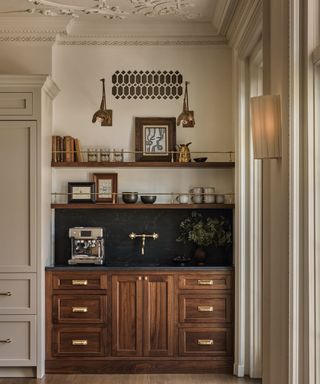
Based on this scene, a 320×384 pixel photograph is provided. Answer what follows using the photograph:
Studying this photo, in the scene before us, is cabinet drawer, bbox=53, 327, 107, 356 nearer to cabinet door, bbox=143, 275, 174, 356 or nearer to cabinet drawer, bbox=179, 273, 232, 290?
cabinet door, bbox=143, 275, 174, 356

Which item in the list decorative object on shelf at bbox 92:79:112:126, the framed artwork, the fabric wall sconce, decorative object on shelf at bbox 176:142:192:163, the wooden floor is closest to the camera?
the fabric wall sconce

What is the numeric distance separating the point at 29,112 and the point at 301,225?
2.66 metres

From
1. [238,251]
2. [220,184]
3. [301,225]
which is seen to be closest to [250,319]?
[238,251]

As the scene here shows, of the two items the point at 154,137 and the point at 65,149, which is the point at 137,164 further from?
the point at 65,149

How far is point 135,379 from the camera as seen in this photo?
4.14 meters

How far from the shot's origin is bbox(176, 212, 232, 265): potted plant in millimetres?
4535

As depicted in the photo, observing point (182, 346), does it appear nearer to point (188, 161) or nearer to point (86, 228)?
point (86, 228)

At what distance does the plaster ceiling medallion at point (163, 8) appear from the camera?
4.14 m

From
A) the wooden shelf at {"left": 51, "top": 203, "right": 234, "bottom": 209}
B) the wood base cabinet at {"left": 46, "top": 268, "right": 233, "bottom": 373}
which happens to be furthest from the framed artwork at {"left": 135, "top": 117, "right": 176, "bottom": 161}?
the wood base cabinet at {"left": 46, "top": 268, "right": 233, "bottom": 373}

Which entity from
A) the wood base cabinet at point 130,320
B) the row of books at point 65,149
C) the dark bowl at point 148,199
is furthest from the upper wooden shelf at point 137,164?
the wood base cabinet at point 130,320

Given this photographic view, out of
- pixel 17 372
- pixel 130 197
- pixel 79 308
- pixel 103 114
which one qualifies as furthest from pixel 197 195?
pixel 17 372

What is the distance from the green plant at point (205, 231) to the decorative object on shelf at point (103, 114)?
1185 millimetres

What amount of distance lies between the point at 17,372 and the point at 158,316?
50.6 inches

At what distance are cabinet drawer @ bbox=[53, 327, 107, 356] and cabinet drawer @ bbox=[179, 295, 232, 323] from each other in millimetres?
717
